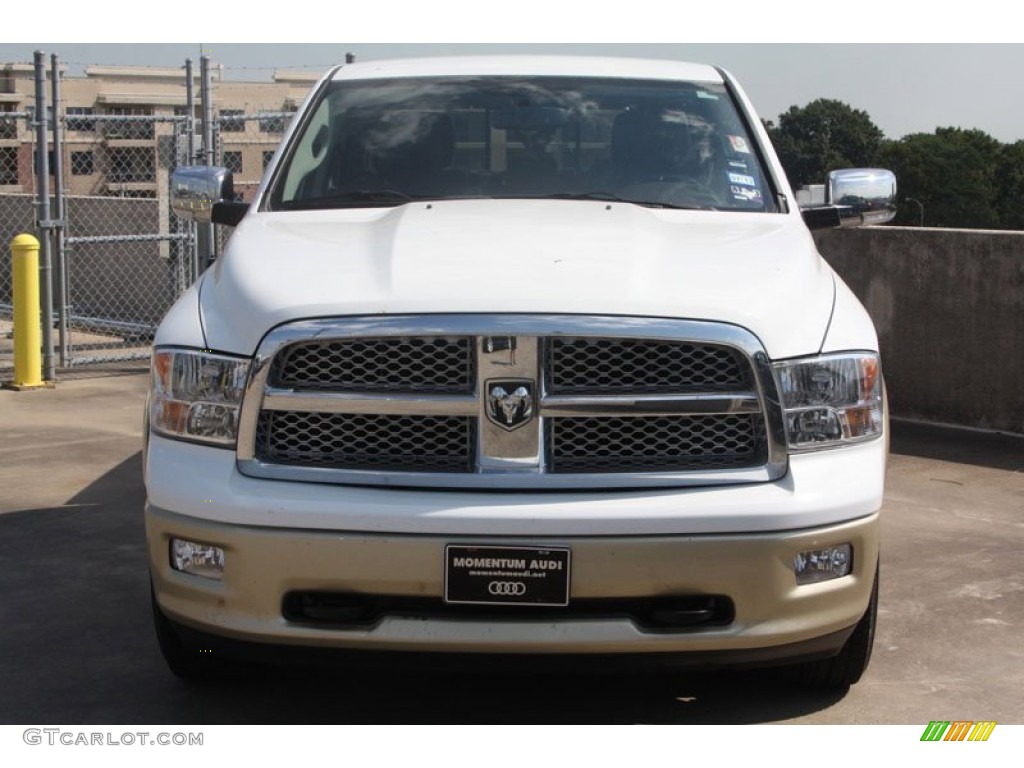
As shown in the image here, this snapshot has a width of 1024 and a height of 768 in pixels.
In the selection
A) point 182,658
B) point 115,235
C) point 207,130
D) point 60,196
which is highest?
point 207,130

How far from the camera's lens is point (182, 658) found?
4.71 metres

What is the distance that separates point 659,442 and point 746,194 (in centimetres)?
155

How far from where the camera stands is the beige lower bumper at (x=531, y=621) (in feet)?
13.0

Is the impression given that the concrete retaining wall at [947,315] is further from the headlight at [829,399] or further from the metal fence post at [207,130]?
the headlight at [829,399]

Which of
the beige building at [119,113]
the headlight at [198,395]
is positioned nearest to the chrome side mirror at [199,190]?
the headlight at [198,395]

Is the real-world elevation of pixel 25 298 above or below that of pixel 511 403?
below

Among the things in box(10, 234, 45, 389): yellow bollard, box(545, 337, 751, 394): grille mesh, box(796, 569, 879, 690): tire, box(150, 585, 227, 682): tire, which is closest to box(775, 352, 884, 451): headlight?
box(545, 337, 751, 394): grille mesh

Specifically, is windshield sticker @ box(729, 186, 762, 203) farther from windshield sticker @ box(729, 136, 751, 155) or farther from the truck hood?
the truck hood

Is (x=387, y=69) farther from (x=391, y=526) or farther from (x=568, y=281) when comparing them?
(x=391, y=526)

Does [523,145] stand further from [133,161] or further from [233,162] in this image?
[133,161]

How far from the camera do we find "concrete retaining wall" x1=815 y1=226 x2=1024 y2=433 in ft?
32.8

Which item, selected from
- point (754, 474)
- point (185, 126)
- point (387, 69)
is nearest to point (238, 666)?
point (754, 474)
